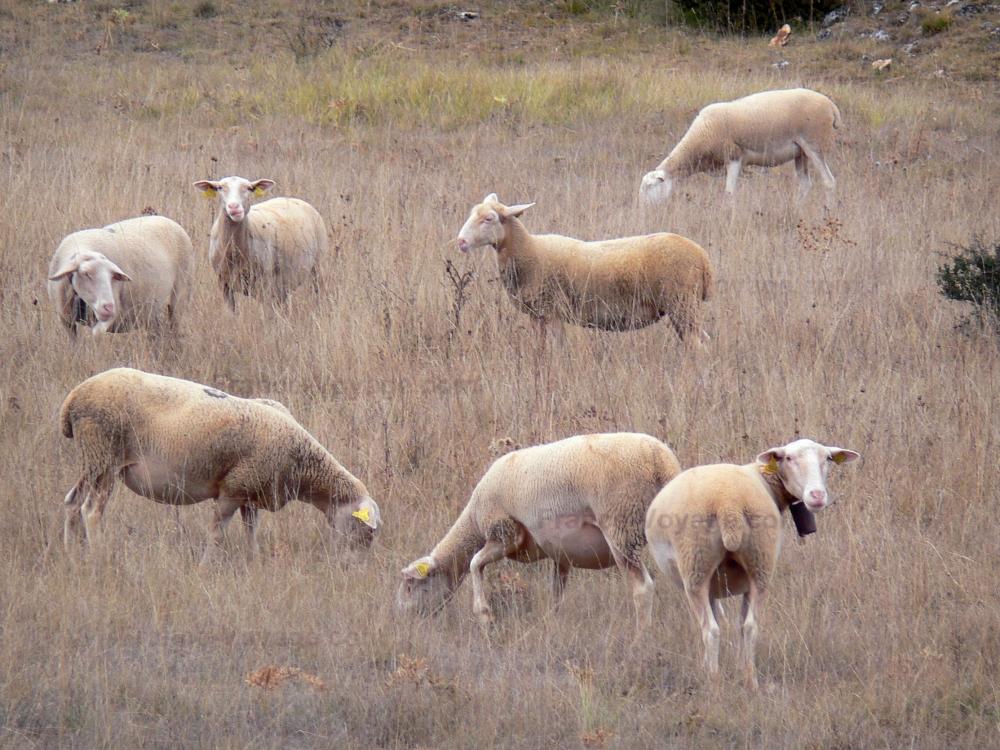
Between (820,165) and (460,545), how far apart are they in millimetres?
8085

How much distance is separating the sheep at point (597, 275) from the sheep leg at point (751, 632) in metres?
3.45

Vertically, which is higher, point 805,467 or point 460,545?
point 805,467

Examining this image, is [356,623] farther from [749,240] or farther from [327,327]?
[749,240]

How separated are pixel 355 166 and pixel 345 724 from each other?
9.21 meters

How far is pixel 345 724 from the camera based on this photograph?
3.83 metres

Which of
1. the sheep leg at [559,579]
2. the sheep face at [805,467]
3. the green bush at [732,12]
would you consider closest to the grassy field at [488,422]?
the sheep leg at [559,579]

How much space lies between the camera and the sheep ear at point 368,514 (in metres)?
5.11

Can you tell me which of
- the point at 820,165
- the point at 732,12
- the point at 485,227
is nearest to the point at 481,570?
the point at 485,227

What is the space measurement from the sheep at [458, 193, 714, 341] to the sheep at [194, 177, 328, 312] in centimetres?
160

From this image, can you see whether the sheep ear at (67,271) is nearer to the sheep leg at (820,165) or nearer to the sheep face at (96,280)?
the sheep face at (96,280)

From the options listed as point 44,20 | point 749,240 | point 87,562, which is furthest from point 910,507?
point 44,20

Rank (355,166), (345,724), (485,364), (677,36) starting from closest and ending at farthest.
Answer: (345,724) < (485,364) < (355,166) < (677,36)

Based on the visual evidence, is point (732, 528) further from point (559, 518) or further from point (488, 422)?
point (488, 422)

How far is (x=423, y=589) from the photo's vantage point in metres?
4.86
